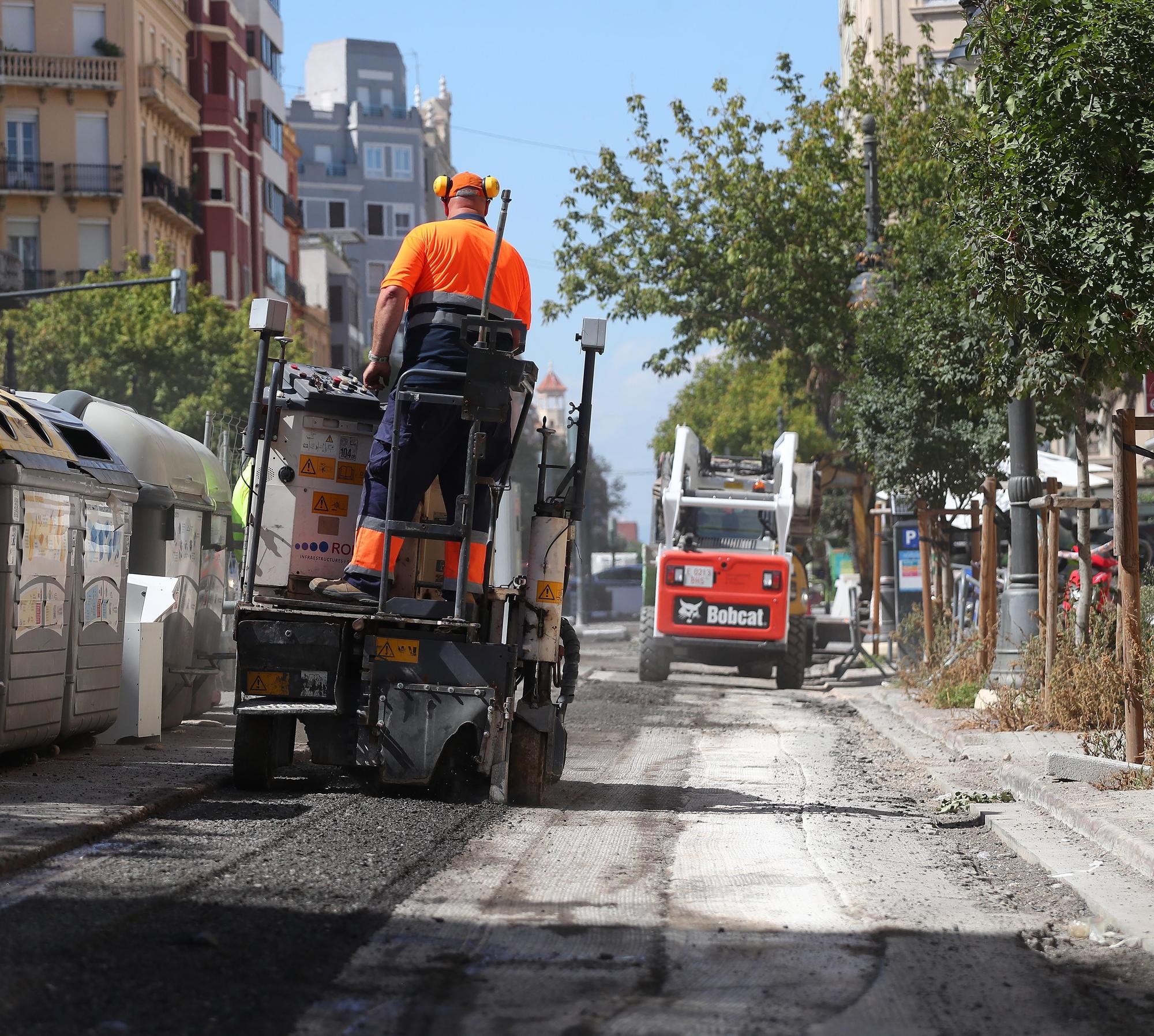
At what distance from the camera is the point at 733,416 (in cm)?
8388

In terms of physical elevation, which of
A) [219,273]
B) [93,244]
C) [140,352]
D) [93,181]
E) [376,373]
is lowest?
[376,373]

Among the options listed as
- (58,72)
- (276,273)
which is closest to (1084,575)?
(58,72)

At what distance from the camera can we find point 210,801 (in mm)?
9188

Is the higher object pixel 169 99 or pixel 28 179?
pixel 169 99

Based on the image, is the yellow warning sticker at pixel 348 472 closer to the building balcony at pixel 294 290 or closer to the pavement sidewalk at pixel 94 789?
the pavement sidewalk at pixel 94 789

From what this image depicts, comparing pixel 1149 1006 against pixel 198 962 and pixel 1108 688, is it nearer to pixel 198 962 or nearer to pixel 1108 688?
pixel 198 962

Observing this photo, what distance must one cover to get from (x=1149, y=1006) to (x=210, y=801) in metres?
5.13

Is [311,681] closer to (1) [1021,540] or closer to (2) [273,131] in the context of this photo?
(1) [1021,540]

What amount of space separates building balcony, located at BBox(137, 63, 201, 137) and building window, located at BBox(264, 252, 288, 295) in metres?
8.04

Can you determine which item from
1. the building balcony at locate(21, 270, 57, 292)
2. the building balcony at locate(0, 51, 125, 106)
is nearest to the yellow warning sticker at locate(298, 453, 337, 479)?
the building balcony at locate(21, 270, 57, 292)

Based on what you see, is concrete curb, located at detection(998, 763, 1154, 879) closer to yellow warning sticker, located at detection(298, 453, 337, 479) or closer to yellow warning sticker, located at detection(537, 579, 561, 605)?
yellow warning sticker, located at detection(537, 579, 561, 605)

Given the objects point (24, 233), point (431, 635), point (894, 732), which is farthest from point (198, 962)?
point (24, 233)

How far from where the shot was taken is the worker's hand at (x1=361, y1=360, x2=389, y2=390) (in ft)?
30.2

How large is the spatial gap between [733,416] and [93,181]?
35.5 meters
